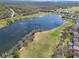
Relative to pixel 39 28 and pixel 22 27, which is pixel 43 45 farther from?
pixel 22 27

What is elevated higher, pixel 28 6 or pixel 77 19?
pixel 28 6

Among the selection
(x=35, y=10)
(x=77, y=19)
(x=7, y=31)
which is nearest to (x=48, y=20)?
(x=35, y=10)

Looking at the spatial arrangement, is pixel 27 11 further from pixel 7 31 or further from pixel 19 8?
pixel 7 31

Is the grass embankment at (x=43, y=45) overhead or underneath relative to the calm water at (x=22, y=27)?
underneath

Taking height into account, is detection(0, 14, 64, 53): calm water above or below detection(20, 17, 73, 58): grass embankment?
above
